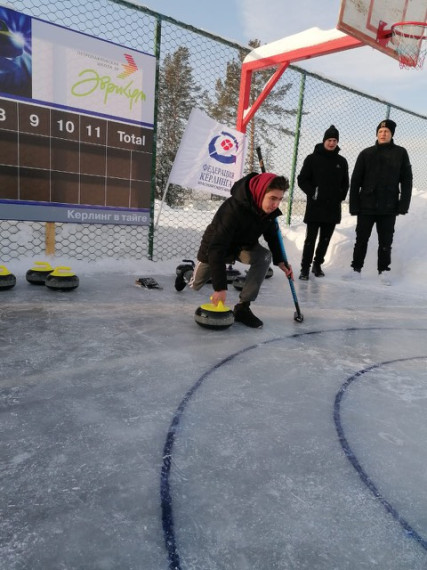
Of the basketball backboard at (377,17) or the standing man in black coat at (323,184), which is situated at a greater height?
the basketball backboard at (377,17)

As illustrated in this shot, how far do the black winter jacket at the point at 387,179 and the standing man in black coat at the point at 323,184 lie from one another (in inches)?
10.0

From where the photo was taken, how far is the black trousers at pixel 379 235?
4.43 metres

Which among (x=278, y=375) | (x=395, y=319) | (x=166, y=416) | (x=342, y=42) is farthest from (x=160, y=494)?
(x=342, y=42)

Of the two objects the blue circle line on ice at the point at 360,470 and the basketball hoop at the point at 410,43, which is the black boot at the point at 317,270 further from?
the blue circle line on ice at the point at 360,470

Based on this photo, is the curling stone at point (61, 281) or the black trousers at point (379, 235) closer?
the curling stone at point (61, 281)

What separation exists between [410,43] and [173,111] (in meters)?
5.88

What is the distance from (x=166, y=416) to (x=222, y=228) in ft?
4.44

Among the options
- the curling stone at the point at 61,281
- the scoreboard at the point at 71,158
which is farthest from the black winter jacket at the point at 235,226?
the scoreboard at the point at 71,158

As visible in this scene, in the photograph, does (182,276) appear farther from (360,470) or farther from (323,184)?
(360,470)

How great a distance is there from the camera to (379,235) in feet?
14.8

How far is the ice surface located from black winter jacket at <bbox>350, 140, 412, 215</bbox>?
2020mm

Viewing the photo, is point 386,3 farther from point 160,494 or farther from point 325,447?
point 160,494

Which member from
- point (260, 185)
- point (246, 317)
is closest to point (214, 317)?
point (246, 317)

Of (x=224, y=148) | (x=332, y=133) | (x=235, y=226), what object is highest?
(x=332, y=133)
